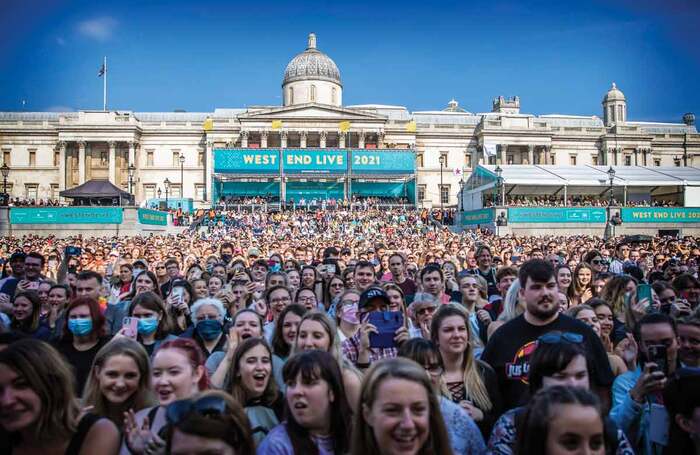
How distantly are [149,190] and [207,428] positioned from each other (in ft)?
244

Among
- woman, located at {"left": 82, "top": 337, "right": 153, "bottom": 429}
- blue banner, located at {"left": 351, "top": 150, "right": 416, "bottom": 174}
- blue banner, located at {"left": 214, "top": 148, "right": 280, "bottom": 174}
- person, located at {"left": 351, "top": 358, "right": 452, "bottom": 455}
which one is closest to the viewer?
person, located at {"left": 351, "top": 358, "right": 452, "bottom": 455}

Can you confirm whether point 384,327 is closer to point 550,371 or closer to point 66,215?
point 550,371

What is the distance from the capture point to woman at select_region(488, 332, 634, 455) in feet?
10.9

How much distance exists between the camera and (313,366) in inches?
137

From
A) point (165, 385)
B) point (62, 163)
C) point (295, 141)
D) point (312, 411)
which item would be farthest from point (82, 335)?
point (62, 163)

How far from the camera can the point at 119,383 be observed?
3.83 meters

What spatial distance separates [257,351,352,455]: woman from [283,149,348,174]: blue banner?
49967 millimetres

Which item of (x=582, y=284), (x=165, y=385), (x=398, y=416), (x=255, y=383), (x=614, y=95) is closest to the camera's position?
(x=398, y=416)

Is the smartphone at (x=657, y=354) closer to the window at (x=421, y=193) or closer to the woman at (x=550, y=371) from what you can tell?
the woman at (x=550, y=371)

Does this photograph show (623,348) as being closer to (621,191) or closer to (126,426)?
(126,426)

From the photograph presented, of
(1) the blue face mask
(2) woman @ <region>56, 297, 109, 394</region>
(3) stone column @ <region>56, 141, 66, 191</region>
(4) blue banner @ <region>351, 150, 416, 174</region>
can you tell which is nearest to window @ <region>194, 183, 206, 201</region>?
(3) stone column @ <region>56, 141, 66, 191</region>

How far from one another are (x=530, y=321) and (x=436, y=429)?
6.03ft

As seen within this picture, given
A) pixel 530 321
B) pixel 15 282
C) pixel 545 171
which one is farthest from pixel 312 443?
pixel 545 171

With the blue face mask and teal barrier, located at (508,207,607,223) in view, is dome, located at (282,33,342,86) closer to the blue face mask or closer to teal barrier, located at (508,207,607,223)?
teal barrier, located at (508,207,607,223)
